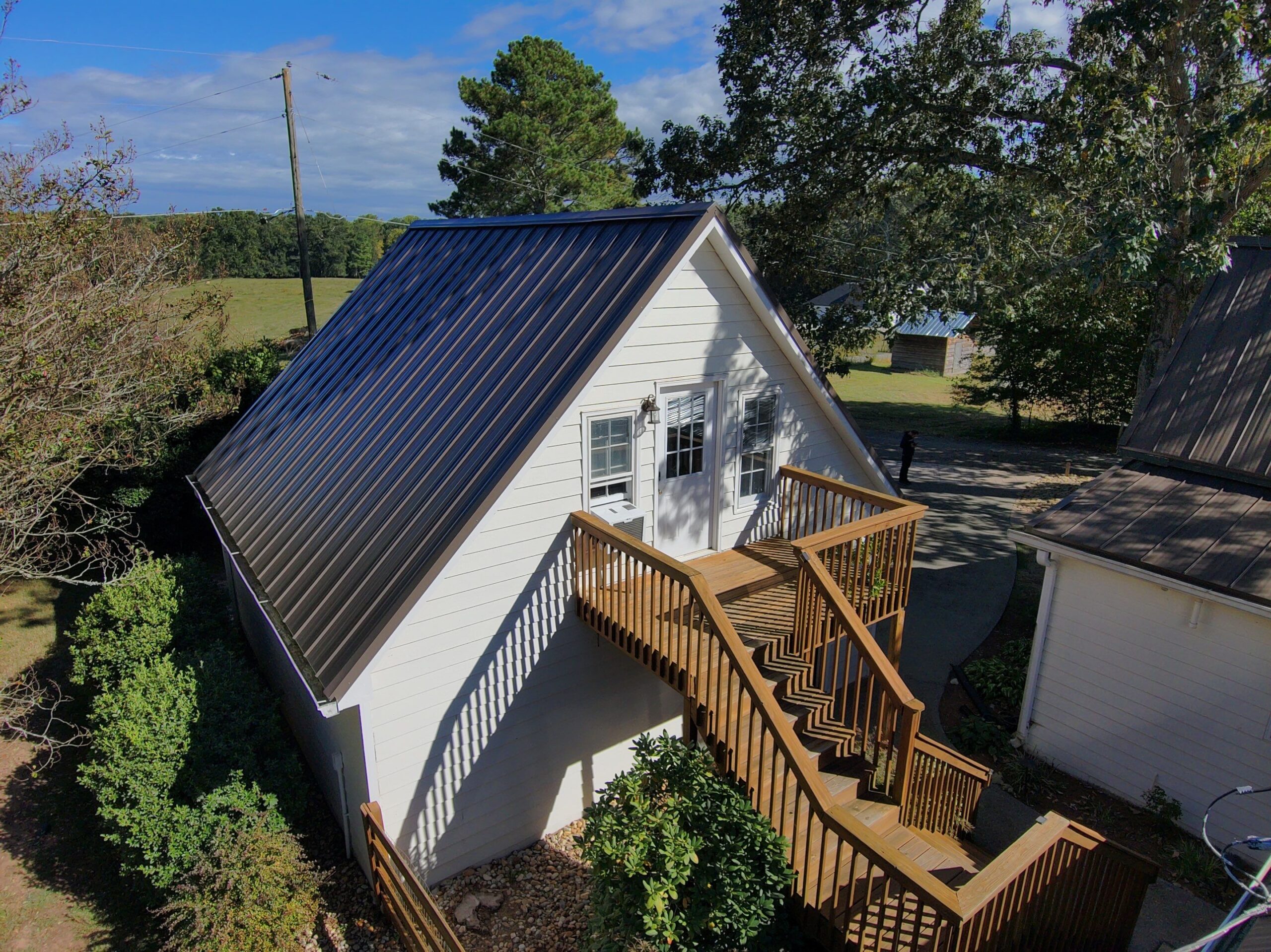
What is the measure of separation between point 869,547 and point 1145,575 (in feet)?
9.66

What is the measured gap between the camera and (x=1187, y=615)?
803 centimetres

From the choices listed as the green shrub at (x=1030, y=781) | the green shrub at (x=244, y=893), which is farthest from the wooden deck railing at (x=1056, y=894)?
the green shrub at (x=244, y=893)

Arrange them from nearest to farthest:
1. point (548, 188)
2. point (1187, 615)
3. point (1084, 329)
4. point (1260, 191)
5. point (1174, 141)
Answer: point (1187, 615) → point (1174, 141) → point (1260, 191) → point (1084, 329) → point (548, 188)

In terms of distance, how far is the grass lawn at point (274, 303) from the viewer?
34.8 metres

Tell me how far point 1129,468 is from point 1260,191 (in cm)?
1136

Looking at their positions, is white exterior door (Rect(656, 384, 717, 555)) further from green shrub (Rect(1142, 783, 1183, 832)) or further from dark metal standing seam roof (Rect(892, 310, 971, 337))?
dark metal standing seam roof (Rect(892, 310, 971, 337))

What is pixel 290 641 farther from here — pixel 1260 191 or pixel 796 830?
pixel 1260 191

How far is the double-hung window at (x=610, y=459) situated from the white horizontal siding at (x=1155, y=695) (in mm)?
5291

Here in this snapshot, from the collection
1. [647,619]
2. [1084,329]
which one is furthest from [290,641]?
[1084,329]

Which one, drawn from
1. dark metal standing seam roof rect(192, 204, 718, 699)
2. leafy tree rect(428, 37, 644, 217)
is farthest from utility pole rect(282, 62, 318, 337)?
leafy tree rect(428, 37, 644, 217)

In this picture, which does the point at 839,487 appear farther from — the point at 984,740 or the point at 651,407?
the point at 984,740

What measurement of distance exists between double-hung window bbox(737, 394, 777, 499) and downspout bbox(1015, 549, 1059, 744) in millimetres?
3266

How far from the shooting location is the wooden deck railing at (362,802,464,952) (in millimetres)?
5961

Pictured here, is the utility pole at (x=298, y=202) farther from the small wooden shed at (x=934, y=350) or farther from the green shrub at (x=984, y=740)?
the small wooden shed at (x=934, y=350)
